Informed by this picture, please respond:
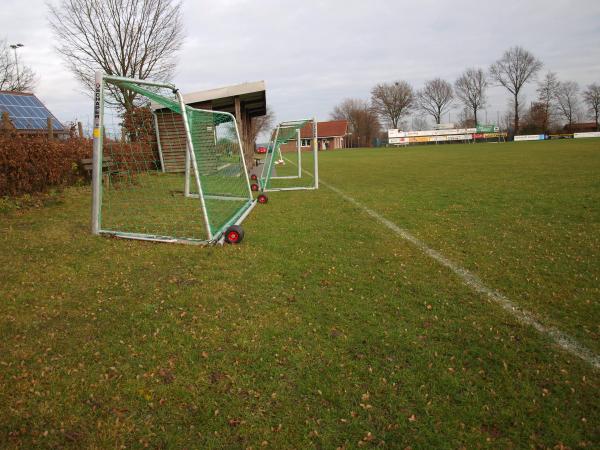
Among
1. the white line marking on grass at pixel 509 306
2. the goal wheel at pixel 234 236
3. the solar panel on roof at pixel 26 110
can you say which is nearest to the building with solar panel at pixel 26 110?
the solar panel on roof at pixel 26 110

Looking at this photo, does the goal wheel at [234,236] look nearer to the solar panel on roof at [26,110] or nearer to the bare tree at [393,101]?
the solar panel on roof at [26,110]

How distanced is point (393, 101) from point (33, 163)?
8912cm

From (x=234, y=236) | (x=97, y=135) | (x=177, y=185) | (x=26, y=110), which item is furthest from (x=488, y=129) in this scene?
(x=97, y=135)

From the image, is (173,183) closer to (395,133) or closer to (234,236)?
(234,236)

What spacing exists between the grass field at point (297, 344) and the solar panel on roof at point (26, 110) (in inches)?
695

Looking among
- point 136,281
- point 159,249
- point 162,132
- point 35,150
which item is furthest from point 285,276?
point 162,132

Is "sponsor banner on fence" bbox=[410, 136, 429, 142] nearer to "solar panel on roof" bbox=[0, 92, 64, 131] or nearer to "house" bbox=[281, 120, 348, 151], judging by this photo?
"house" bbox=[281, 120, 348, 151]

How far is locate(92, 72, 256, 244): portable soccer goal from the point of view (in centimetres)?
608

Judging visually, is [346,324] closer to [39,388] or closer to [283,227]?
[39,388]

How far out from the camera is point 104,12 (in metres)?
22.8

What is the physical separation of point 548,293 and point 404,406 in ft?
7.88

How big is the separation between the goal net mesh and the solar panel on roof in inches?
404

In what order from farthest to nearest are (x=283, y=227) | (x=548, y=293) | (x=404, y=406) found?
(x=283, y=227) < (x=548, y=293) < (x=404, y=406)

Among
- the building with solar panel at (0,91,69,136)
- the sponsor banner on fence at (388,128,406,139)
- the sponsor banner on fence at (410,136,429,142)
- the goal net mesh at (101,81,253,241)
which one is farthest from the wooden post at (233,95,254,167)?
the sponsor banner on fence at (410,136,429,142)
